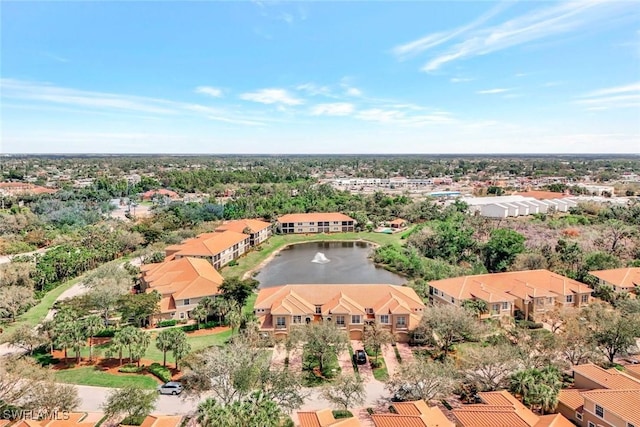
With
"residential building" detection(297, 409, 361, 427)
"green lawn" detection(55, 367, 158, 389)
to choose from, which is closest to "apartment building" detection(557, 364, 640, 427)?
"residential building" detection(297, 409, 361, 427)

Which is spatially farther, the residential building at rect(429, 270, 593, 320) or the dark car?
the residential building at rect(429, 270, 593, 320)

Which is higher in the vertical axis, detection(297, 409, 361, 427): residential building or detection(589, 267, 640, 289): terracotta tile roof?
detection(589, 267, 640, 289): terracotta tile roof

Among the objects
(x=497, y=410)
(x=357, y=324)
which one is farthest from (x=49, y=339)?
(x=497, y=410)

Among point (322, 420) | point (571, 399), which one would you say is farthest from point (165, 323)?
point (571, 399)

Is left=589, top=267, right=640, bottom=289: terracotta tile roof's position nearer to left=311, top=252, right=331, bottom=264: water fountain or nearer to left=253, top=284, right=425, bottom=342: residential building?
left=253, top=284, right=425, bottom=342: residential building

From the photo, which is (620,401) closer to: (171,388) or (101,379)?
(171,388)

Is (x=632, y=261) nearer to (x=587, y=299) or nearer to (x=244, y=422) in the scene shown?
(x=587, y=299)
